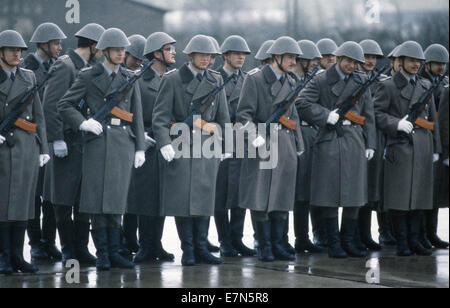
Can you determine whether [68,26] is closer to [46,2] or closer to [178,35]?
[46,2]

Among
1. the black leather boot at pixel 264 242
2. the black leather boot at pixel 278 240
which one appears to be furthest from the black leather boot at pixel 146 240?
the black leather boot at pixel 278 240

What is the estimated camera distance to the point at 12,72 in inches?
272

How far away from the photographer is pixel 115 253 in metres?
7.13

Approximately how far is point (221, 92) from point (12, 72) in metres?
1.72

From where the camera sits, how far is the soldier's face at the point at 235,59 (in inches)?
341

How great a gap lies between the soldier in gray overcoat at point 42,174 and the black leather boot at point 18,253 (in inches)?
39.5

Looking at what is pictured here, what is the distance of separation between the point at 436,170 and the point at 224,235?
2170mm

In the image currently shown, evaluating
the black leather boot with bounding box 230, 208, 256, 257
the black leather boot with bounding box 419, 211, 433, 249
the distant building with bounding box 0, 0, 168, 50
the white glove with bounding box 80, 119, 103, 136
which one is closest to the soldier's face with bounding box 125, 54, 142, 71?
the white glove with bounding box 80, 119, 103, 136

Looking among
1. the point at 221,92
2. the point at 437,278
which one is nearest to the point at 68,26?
the point at 221,92

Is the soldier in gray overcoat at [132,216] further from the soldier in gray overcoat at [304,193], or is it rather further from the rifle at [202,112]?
the soldier in gray overcoat at [304,193]

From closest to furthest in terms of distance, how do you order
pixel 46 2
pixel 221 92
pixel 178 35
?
pixel 221 92
pixel 46 2
pixel 178 35

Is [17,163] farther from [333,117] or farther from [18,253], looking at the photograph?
[333,117]

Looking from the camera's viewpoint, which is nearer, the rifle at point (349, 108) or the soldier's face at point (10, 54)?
the soldier's face at point (10, 54)

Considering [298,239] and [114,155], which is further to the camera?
[298,239]
